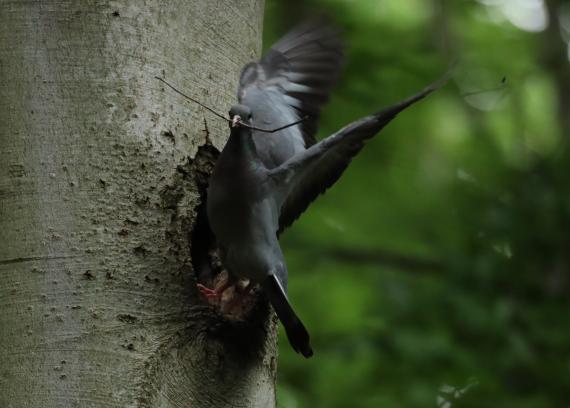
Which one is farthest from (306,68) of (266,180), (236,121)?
(236,121)

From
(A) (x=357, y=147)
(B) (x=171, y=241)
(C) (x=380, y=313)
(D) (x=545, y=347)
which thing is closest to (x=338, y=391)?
(C) (x=380, y=313)

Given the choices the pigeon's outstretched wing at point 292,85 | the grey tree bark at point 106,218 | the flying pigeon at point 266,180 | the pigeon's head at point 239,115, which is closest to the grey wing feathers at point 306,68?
the pigeon's outstretched wing at point 292,85

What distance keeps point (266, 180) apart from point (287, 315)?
0.42 meters

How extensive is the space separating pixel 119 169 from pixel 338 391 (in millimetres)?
2516

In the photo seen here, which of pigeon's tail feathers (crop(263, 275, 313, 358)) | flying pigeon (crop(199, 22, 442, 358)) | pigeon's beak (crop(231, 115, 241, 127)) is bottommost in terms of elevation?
pigeon's tail feathers (crop(263, 275, 313, 358))

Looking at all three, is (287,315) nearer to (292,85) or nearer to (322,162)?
(322,162)

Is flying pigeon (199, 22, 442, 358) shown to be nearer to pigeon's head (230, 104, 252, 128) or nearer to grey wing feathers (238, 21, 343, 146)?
pigeon's head (230, 104, 252, 128)

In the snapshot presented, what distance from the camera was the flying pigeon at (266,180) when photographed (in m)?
2.45

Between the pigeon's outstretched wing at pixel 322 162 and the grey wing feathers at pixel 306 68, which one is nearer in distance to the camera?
the pigeon's outstretched wing at pixel 322 162

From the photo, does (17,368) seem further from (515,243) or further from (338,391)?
(515,243)

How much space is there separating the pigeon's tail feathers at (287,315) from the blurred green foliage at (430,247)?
5.70ft

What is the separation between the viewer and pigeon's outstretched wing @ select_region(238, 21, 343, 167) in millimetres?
2990

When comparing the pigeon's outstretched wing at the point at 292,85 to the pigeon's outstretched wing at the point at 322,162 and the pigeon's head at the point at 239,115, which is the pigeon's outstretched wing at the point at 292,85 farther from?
the pigeon's head at the point at 239,115

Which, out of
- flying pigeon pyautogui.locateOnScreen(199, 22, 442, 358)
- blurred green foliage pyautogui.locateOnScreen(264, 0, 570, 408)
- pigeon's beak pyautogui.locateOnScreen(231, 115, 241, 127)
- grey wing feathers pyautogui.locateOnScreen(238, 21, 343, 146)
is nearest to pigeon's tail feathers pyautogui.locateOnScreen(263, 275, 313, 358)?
flying pigeon pyautogui.locateOnScreen(199, 22, 442, 358)
